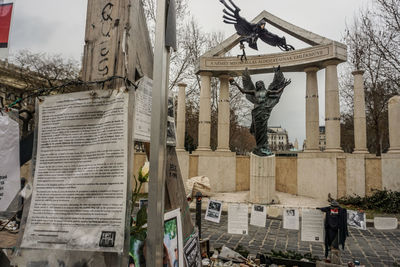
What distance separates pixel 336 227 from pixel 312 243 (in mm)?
2187

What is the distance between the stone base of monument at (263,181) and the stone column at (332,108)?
9.99 ft

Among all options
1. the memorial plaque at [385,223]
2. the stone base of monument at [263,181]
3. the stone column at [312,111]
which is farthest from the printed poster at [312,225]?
the stone column at [312,111]

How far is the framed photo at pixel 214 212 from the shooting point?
14.6 feet

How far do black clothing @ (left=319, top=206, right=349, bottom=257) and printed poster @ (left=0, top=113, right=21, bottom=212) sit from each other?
155 inches

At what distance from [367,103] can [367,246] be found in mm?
16423

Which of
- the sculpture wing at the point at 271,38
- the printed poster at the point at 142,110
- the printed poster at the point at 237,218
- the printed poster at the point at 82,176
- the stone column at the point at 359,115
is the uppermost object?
the sculpture wing at the point at 271,38

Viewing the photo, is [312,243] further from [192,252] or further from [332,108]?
[332,108]

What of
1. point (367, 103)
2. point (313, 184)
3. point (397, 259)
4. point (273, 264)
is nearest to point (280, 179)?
point (313, 184)

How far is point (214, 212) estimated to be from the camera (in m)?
4.51

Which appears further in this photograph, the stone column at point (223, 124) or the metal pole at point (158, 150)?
the stone column at point (223, 124)

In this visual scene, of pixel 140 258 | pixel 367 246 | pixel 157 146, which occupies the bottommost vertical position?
pixel 367 246

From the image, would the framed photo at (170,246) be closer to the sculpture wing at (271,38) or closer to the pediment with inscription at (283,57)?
the pediment with inscription at (283,57)

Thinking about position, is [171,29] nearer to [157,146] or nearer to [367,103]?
[157,146]

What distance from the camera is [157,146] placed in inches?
50.1
